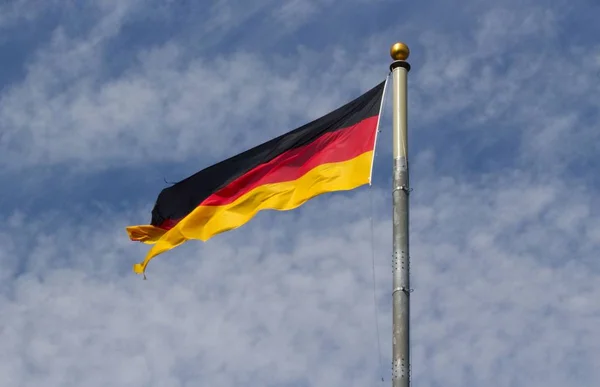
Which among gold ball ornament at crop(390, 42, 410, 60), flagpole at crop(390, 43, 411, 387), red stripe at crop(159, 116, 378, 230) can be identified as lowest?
flagpole at crop(390, 43, 411, 387)

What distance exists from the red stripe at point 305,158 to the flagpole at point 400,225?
124 centimetres

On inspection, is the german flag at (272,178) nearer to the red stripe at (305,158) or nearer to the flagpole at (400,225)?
the red stripe at (305,158)

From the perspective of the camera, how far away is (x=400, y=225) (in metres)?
15.2

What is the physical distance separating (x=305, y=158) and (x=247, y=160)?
5.65 ft

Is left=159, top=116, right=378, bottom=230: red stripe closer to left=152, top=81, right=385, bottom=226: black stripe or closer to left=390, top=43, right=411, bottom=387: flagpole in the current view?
left=152, top=81, right=385, bottom=226: black stripe

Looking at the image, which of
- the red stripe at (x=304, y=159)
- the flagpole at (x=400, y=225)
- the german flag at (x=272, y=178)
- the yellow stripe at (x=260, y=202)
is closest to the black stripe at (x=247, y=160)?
the german flag at (x=272, y=178)

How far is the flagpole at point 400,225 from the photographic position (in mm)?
14055

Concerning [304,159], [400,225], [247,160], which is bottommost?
[400,225]

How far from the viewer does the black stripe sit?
18734 millimetres

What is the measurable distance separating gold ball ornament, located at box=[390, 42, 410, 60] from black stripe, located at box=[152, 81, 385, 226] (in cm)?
104

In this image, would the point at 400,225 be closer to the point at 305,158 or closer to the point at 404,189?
the point at 404,189

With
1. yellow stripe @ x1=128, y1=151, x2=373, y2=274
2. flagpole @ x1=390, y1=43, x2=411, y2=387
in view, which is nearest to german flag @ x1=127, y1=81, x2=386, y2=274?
yellow stripe @ x1=128, y1=151, x2=373, y2=274

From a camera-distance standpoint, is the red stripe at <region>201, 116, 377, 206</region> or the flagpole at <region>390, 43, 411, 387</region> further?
the red stripe at <region>201, 116, 377, 206</region>

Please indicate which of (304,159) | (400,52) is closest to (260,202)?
(304,159)
